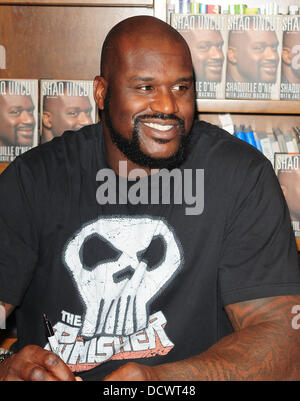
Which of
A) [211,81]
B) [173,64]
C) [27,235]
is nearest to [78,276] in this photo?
[27,235]

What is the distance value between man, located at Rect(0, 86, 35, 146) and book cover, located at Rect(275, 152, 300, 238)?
0.80 m

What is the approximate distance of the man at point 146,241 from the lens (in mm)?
1194

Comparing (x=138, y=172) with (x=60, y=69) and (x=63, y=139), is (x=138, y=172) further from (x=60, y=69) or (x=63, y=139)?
(x=60, y=69)

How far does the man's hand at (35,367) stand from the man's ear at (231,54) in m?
1.11

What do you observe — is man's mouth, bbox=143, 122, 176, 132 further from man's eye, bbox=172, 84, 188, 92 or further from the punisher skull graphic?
the punisher skull graphic

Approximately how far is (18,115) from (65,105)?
0.15 meters

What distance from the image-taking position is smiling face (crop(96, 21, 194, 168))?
1.33 m

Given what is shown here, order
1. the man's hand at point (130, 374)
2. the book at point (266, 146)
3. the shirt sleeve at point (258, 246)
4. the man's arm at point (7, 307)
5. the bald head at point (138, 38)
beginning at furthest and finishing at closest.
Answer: the book at point (266, 146) → the bald head at point (138, 38) → the man's arm at point (7, 307) → the shirt sleeve at point (258, 246) → the man's hand at point (130, 374)

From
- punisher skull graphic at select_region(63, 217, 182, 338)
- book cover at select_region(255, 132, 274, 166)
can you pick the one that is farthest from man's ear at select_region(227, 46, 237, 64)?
punisher skull graphic at select_region(63, 217, 182, 338)

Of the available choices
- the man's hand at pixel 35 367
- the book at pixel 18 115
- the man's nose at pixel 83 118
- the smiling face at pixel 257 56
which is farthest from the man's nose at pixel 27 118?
the man's hand at pixel 35 367

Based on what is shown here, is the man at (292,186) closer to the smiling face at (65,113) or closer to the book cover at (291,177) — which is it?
the book cover at (291,177)

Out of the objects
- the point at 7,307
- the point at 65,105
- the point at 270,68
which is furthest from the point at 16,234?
the point at 270,68

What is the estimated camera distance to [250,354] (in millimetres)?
1022

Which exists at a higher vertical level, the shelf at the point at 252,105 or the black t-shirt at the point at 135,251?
the shelf at the point at 252,105
